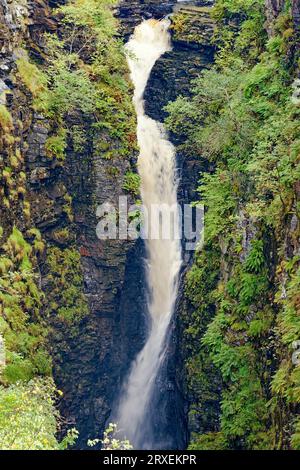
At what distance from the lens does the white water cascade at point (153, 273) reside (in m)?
22.6

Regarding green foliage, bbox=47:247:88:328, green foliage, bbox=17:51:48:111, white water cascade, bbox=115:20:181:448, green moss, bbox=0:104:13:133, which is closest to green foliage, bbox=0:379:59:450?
green foliage, bbox=47:247:88:328

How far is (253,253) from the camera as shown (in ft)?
55.4

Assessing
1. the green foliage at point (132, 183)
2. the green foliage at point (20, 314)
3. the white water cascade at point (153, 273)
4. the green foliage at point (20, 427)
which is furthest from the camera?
the green foliage at point (132, 183)

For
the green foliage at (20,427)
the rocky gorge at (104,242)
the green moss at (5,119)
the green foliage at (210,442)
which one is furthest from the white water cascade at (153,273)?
the green foliage at (20,427)

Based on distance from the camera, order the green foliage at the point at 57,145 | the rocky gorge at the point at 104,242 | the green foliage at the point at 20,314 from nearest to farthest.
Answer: the rocky gorge at the point at 104,242
the green foliage at the point at 20,314
the green foliage at the point at 57,145

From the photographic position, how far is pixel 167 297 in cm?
2342

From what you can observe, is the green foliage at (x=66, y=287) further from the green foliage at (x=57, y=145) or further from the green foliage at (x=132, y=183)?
the green foliage at (x=57, y=145)

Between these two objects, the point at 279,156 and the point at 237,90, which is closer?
the point at 279,156

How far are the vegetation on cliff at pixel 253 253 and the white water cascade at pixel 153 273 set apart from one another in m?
2.32

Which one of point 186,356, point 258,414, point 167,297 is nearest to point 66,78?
point 167,297

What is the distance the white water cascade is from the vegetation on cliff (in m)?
2.32

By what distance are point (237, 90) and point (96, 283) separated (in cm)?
944
